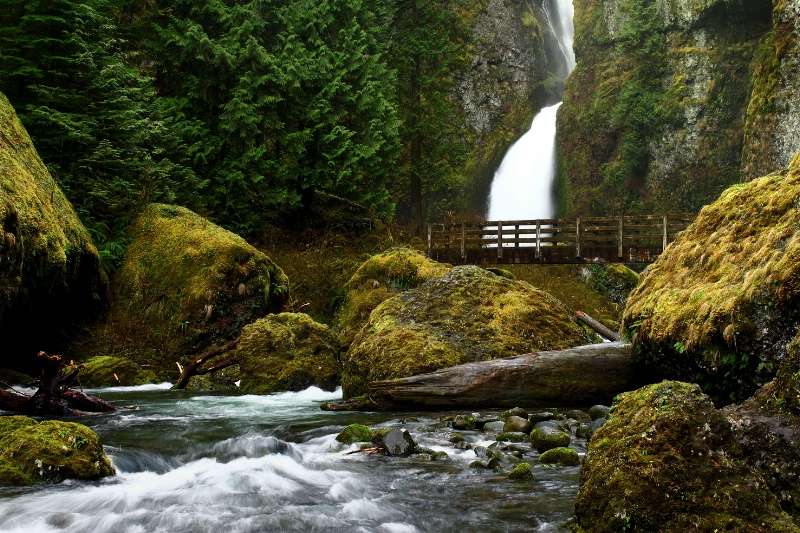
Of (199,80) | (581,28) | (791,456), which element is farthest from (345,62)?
(581,28)

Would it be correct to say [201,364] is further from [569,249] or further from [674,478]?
[569,249]

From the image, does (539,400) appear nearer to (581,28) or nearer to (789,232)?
(789,232)

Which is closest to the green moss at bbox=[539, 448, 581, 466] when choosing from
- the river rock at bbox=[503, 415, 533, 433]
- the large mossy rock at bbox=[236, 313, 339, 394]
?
the river rock at bbox=[503, 415, 533, 433]

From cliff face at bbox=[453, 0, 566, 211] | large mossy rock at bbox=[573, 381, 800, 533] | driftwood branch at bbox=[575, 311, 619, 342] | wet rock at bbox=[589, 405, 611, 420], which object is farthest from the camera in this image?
cliff face at bbox=[453, 0, 566, 211]

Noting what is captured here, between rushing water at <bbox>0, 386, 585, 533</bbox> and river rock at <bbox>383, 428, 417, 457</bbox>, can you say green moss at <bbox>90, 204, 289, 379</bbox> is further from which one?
river rock at <bbox>383, 428, 417, 457</bbox>

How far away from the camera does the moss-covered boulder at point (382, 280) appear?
495 inches

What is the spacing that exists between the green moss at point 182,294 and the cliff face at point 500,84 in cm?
2479

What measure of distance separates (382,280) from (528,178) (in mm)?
23934

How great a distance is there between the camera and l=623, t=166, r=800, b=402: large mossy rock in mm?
4594

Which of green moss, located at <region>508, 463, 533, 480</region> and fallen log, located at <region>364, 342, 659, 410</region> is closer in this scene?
green moss, located at <region>508, 463, 533, 480</region>

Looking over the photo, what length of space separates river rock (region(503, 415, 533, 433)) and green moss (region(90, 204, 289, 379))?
Answer: 733 centimetres

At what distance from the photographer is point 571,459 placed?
5.08 meters

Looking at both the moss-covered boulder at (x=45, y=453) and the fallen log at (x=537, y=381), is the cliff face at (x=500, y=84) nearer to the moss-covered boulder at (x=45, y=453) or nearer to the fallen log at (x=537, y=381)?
the fallen log at (x=537, y=381)

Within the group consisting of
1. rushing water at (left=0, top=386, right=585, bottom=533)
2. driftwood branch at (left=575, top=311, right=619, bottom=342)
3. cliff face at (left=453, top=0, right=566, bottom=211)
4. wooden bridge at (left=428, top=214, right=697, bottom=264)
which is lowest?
rushing water at (left=0, top=386, right=585, bottom=533)
